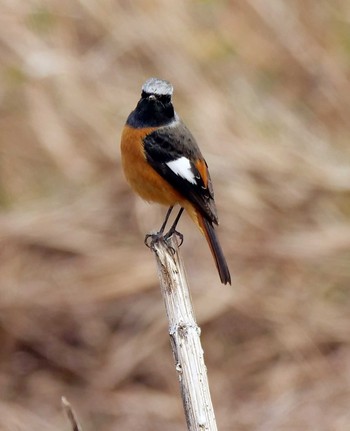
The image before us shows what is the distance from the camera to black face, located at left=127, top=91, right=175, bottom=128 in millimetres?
5391

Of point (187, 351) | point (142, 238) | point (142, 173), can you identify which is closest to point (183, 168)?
point (142, 173)

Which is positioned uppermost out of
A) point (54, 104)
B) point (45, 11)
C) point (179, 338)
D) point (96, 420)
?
point (45, 11)

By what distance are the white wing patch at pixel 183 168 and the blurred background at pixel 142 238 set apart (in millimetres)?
A: 2371

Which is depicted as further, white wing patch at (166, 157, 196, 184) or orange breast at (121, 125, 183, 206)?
orange breast at (121, 125, 183, 206)

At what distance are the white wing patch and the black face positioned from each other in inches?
9.6

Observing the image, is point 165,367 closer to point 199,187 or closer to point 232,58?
point 232,58

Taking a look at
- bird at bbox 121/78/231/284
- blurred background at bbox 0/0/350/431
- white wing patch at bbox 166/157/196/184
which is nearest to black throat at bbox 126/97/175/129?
bird at bbox 121/78/231/284

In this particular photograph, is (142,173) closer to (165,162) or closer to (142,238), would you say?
(165,162)

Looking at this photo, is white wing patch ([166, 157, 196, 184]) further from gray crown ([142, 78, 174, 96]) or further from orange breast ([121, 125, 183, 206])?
gray crown ([142, 78, 174, 96])

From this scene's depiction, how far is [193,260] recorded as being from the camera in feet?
26.5

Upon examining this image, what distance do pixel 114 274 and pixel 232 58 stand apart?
193 centimetres

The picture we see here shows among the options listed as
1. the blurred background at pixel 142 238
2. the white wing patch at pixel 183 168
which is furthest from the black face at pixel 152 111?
the blurred background at pixel 142 238

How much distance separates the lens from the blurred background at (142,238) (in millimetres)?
7820

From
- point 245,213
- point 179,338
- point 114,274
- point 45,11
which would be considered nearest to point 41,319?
point 114,274
